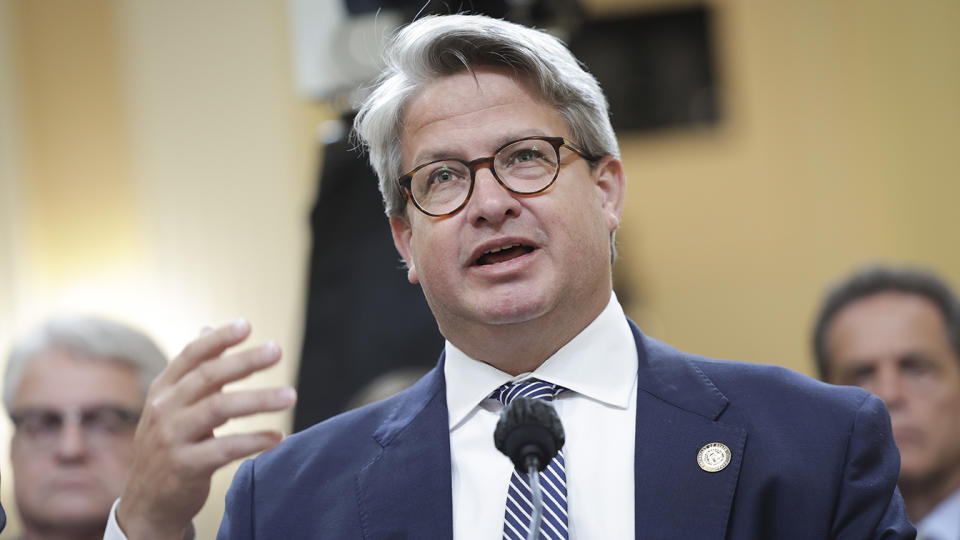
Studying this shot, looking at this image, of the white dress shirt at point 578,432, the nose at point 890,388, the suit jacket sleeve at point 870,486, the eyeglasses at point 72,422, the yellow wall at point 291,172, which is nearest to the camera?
the suit jacket sleeve at point 870,486

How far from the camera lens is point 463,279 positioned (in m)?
1.99

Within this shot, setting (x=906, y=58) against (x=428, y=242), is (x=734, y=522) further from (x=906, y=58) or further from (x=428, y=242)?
(x=906, y=58)

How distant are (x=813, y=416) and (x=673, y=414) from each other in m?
0.22

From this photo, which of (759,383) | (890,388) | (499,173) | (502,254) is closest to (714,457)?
(759,383)

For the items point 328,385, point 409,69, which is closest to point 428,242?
point 409,69

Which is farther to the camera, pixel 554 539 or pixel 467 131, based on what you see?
pixel 467 131

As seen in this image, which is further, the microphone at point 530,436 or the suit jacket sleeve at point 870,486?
the suit jacket sleeve at point 870,486

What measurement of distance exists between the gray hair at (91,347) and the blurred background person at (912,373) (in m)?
1.80

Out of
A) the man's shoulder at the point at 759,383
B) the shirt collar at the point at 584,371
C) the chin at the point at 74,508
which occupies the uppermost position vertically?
the shirt collar at the point at 584,371

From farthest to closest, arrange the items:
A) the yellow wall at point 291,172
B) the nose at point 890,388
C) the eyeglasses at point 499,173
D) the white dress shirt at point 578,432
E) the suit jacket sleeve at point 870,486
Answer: the yellow wall at point 291,172 → the nose at point 890,388 → the eyeglasses at point 499,173 → the white dress shirt at point 578,432 → the suit jacket sleeve at point 870,486

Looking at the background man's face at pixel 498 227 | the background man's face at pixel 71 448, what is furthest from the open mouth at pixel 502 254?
the background man's face at pixel 71 448

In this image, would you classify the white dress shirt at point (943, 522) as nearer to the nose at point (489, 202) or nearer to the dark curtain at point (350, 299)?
the dark curtain at point (350, 299)

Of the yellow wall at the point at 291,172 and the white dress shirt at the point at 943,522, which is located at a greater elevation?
the yellow wall at the point at 291,172

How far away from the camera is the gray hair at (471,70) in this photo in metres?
2.05
